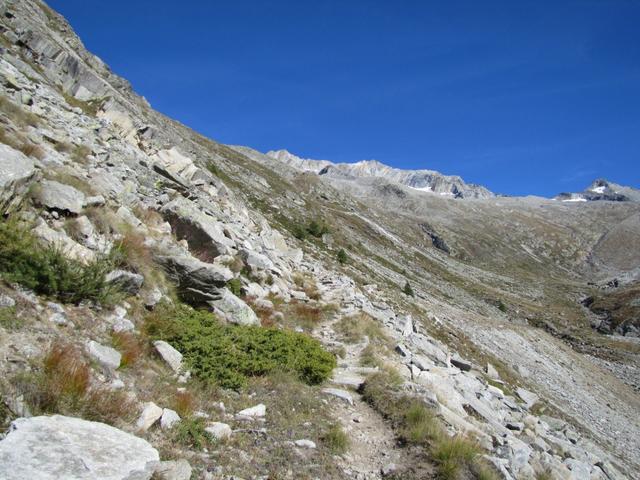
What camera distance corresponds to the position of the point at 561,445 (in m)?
15.1

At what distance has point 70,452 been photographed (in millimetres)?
4445

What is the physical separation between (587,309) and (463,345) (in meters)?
93.4

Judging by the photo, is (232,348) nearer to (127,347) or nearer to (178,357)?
(178,357)

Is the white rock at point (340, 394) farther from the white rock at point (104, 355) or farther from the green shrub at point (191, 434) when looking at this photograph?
the white rock at point (104, 355)

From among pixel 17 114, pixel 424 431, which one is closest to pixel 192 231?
pixel 17 114

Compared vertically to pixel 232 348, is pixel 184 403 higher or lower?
lower

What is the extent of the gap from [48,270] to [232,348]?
4.35 m

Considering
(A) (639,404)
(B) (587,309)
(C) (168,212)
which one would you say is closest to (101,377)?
(C) (168,212)

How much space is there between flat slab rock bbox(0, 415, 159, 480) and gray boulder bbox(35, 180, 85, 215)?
6635 millimetres

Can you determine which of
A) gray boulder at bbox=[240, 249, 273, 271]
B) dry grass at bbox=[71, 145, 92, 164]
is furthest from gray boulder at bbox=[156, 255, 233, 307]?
dry grass at bbox=[71, 145, 92, 164]

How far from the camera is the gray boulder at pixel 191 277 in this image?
11992mm

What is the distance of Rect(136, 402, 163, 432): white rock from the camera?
6086 mm

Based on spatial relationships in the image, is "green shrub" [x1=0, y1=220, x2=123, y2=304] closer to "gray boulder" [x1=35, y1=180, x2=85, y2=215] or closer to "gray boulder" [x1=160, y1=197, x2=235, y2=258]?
"gray boulder" [x1=35, y1=180, x2=85, y2=215]

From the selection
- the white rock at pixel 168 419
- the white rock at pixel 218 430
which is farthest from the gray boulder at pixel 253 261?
the white rock at pixel 168 419
